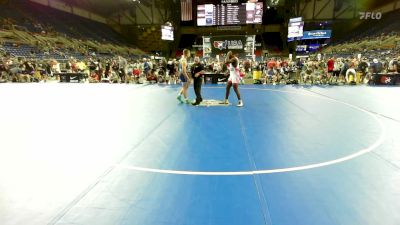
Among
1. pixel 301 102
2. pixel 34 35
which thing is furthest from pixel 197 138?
pixel 34 35

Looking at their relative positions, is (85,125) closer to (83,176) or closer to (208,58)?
(83,176)

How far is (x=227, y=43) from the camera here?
1006 inches

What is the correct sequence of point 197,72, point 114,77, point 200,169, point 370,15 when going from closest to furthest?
1. point 200,169
2. point 197,72
3. point 114,77
4. point 370,15

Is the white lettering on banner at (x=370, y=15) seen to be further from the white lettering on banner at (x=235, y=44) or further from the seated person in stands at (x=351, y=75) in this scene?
the seated person in stands at (x=351, y=75)

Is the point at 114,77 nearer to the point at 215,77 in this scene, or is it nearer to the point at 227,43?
the point at 215,77

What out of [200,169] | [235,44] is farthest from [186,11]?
[200,169]

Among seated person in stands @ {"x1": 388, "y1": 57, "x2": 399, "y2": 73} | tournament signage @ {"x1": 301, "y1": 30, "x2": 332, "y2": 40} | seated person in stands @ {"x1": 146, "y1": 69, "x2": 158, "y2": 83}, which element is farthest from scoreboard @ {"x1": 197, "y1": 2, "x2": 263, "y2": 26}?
tournament signage @ {"x1": 301, "y1": 30, "x2": 332, "y2": 40}

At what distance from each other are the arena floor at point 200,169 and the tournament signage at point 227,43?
58.7 feet

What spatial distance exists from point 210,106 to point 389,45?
30751 mm

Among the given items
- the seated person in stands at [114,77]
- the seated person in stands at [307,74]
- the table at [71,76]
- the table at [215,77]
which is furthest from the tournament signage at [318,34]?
the table at [71,76]

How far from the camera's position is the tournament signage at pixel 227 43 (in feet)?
83.7

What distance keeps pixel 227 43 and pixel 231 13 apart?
4930mm

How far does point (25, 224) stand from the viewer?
3.17m

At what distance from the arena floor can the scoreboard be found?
22.1m
